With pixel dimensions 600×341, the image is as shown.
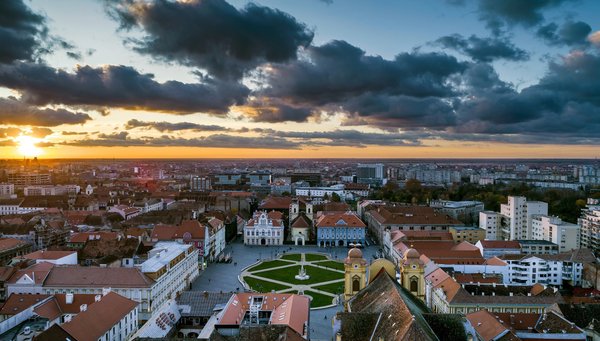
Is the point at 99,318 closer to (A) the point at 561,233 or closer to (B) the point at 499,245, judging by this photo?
(B) the point at 499,245

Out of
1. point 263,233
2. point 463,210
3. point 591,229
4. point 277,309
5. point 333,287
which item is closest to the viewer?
point 277,309

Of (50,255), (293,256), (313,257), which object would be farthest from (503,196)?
(50,255)

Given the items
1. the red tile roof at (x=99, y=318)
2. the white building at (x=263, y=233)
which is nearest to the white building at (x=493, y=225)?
the white building at (x=263, y=233)

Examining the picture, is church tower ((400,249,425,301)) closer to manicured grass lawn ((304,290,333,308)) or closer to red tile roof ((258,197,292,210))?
manicured grass lawn ((304,290,333,308))

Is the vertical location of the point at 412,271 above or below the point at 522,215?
above

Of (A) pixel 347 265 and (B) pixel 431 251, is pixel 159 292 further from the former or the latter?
(B) pixel 431 251

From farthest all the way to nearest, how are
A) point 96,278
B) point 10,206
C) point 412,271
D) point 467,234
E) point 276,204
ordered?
point 276,204
point 10,206
point 467,234
point 96,278
point 412,271
